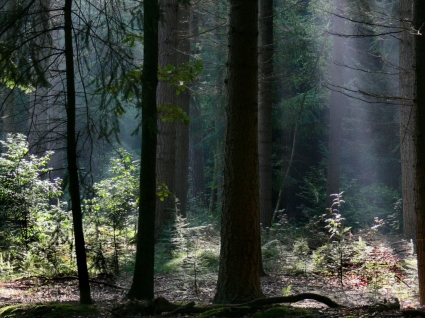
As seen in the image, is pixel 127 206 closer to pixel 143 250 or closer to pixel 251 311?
pixel 143 250

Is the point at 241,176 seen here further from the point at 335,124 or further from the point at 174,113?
the point at 335,124

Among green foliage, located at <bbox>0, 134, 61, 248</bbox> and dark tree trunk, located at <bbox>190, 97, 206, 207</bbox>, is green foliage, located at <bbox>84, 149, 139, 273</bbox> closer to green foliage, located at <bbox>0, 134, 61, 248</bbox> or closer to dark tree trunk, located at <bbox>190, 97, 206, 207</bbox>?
green foliage, located at <bbox>0, 134, 61, 248</bbox>

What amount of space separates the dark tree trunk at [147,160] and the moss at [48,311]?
32.8 inches

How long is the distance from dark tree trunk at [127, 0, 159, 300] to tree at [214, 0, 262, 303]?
42.9 inches

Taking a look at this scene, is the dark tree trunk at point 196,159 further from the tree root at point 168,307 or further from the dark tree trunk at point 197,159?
the tree root at point 168,307

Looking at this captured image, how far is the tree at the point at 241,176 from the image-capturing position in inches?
274

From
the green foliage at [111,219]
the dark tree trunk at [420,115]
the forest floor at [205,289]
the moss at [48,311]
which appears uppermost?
the dark tree trunk at [420,115]

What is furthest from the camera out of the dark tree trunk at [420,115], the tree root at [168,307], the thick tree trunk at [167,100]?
the thick tree trunk at [167,100]

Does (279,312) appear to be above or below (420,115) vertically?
below

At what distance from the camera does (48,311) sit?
21.5 feet

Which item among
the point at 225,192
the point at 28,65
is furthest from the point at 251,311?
the point at 28,65

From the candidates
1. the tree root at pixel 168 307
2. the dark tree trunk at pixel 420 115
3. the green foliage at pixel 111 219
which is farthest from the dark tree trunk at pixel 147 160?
the dark tree trunk at pixel 420 115

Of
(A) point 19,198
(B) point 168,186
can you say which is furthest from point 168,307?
(B) point 168,186

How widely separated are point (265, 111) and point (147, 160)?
25.9ft
